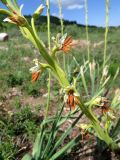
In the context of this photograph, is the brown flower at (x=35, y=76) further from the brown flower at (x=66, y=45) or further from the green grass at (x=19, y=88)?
the green grass at (x=19, y=88)

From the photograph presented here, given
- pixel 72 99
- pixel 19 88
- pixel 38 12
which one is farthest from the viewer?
pixel 19 88

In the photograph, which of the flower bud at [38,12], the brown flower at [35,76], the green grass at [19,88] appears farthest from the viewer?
the green grass at [19,88]

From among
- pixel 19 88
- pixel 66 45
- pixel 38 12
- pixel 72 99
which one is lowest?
pixel 19 88

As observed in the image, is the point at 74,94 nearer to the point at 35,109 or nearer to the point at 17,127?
the point at 17,127

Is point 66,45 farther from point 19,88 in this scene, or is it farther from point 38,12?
point 19,88

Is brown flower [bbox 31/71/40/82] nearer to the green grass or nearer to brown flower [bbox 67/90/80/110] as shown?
brown flower [bbox 67/90/80/110]

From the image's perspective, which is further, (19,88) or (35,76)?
(19,88)

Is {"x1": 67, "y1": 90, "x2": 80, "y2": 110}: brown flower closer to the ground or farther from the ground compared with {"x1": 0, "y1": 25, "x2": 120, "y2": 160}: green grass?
farther from the ground

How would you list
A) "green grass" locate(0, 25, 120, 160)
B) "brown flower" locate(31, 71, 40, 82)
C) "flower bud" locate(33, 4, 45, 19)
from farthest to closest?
1. "green grass" locate(0, 25, 120, 160)
2. "flower bud" locate(33, 4, 45, 19)
3. "brown flower" locate(31, 71, 40, 82)

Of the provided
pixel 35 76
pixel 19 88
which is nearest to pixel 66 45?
pixel 35 76

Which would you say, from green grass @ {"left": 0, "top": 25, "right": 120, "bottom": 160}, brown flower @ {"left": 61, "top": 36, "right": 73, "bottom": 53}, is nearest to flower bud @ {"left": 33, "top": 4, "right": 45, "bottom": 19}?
brown flower @ {"left": 61, "top": 36, "right": 73, "bottom": 53}

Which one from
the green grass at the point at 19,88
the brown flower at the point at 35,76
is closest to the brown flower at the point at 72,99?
the brown flower at the point at 35,76

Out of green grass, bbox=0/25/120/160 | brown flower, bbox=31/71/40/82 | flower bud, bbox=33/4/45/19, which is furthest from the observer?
green grass, bbox=0/25/120/160
